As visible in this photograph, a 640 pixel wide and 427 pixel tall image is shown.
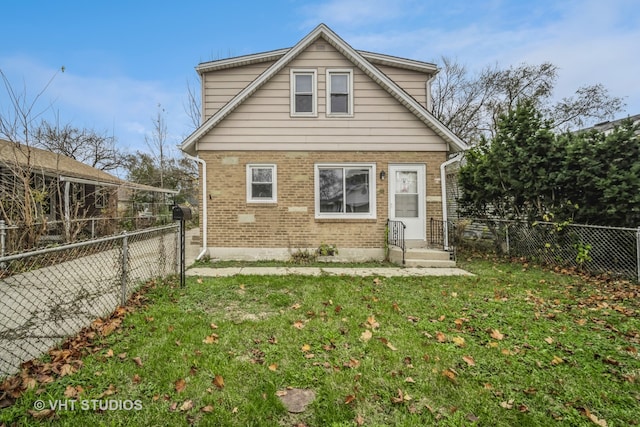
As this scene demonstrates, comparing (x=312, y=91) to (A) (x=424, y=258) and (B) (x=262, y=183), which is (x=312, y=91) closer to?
(B) (x=262, y=183)

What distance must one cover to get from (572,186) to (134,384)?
9.48 m

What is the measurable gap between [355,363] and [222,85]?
Answer: 9842mm

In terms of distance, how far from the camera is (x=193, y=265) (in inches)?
310

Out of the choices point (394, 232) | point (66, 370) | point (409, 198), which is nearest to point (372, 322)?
point (66, 370)

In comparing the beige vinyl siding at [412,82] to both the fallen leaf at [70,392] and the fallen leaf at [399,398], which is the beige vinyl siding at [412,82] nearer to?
the fallen leaf at [399,398]

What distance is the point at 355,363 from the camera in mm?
3041

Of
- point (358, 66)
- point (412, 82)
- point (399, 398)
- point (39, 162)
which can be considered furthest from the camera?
point (39, 162)

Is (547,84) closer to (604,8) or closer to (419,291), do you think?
(604,8)

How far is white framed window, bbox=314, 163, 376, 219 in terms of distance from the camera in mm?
8664

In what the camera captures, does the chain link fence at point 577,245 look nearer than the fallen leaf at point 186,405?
No

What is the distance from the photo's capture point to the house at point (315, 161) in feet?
28.0

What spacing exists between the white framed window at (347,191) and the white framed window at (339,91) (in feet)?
5.46

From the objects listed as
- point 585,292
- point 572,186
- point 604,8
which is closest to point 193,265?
point 585,292

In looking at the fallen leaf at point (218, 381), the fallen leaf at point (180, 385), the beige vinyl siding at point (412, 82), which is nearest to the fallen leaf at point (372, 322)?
the fallen leaf at point (218, 381)
